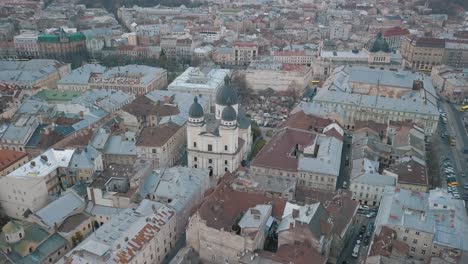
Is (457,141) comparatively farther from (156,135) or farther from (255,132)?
(156,135)

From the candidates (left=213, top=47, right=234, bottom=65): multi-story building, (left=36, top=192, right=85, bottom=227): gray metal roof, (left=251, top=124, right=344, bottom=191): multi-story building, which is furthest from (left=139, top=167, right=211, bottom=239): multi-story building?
(left=213, top=47, right=234, bottom=65): multi-story building

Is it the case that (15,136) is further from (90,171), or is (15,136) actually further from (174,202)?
(174,202)

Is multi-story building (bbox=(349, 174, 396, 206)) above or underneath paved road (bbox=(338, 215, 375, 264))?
above

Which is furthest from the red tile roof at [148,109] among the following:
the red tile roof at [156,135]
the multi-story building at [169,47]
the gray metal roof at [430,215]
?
the multi-story building at [169,47]

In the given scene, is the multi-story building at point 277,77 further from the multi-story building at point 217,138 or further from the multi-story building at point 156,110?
the multi-story building at point 217,138

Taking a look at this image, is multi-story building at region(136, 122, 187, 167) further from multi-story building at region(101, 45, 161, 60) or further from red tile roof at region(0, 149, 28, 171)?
multi-story building at region(101, 45, 161, 60)

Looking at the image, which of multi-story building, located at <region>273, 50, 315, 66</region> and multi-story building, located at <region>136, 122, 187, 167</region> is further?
multi-story building, located at <region>273, 50, 315, 66</region>

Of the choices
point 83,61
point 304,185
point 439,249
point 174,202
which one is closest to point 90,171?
point 174,202
